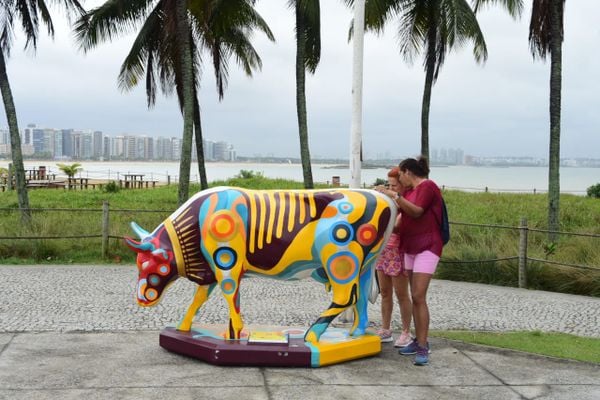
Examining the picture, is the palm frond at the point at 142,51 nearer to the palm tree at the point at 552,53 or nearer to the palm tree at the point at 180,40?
the palm tree at the point at 180,40

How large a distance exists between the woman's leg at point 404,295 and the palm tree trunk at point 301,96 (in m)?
10.3

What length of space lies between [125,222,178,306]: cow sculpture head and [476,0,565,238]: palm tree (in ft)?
31.5

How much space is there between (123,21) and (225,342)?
12.6m

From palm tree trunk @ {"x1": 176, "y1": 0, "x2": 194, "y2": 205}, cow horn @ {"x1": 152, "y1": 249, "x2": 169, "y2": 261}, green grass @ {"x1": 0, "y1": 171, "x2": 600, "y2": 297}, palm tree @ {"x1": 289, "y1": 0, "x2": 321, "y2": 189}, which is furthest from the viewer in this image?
palm tree @ {"x1": 289, "y1": 0, "x2": 321, "y2": 189}

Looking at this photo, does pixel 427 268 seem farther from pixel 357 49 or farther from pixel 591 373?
pixel 357 49

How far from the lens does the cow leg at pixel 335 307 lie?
550 cm

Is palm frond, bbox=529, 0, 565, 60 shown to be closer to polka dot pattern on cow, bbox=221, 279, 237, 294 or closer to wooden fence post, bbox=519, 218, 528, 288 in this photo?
wooden fence post, bbox=519, 218, 528, 288

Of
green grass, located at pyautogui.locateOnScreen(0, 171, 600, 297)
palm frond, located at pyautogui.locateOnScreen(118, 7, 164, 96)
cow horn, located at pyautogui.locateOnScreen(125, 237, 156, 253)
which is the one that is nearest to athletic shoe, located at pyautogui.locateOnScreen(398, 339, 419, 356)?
cow horn, located at pyautogui.locateOnScreen(125, 237, 156, 253)

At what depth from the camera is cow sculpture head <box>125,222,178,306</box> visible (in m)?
5.53

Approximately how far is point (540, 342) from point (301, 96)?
419 inches

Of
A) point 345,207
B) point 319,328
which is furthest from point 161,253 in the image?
point 345,207

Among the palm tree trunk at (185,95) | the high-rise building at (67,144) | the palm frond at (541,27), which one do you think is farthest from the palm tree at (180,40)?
the high-rise building at (67,144)

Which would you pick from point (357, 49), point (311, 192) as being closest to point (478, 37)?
point (357, 49)

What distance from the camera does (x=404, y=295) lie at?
598cm
